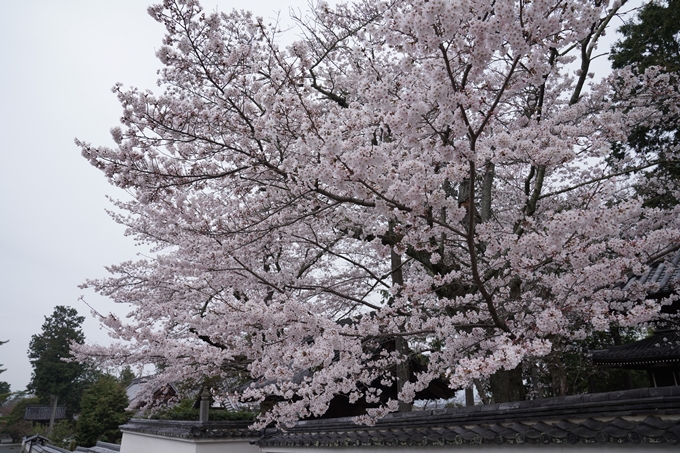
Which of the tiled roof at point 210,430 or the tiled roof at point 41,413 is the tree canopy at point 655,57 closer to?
the tiled roof at point 210,430

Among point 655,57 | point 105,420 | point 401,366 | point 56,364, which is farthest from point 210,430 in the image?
point 56,364

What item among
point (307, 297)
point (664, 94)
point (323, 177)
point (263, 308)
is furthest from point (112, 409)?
point (664, 94)

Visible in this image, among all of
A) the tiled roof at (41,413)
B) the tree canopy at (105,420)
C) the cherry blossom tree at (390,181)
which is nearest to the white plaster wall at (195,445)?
the cherry blossom tree at (390,181)

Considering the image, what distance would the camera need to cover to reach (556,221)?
3.33m

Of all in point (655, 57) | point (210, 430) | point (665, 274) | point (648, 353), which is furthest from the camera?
point (655, 57)

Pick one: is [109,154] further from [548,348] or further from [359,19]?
[359,19]

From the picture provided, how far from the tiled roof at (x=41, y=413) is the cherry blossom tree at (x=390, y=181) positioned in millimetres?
36111

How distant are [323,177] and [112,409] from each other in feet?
68.5

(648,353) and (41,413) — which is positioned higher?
(648,353)

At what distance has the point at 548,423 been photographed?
10.8 feet

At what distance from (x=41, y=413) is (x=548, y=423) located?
4465cm

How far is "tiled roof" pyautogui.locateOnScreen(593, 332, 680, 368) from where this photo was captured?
7.43 meters

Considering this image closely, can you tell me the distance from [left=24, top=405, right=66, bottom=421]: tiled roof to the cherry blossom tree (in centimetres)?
3611

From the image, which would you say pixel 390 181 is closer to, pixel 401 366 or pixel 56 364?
pixel 401 366
